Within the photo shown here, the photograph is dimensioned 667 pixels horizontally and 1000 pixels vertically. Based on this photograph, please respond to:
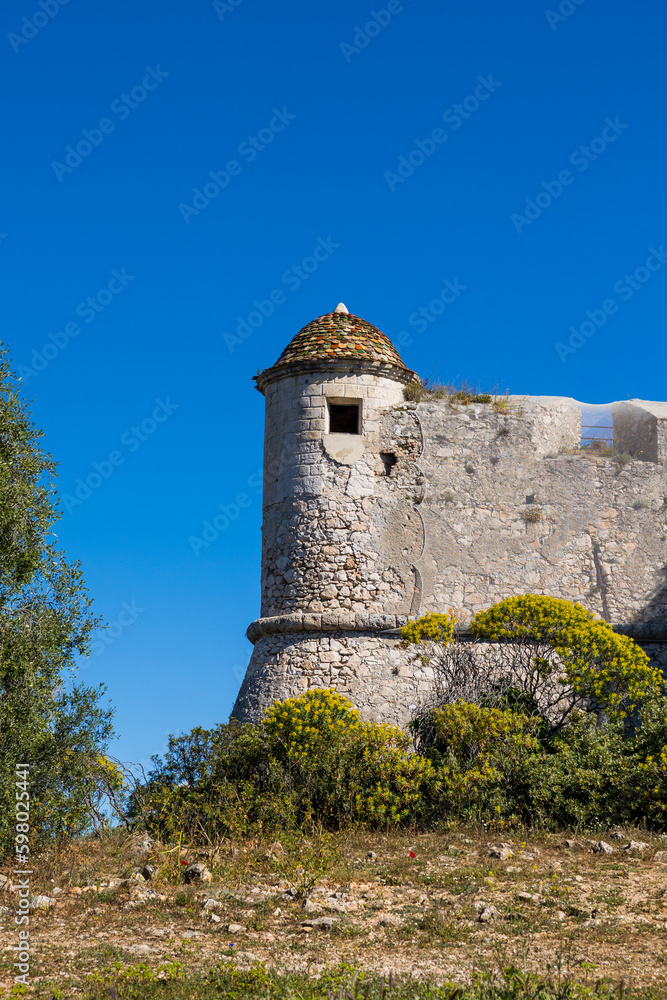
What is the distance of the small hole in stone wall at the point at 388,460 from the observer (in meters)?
14.6

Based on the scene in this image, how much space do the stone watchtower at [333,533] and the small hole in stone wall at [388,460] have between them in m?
0.02

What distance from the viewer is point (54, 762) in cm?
984

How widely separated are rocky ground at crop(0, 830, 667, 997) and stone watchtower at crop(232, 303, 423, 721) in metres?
3.30

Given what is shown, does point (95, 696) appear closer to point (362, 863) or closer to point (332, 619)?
point (362, 863)

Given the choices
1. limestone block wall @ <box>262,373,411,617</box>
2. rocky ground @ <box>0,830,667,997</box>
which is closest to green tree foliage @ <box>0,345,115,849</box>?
rocky ground @ <box>0,830,667,997</box>

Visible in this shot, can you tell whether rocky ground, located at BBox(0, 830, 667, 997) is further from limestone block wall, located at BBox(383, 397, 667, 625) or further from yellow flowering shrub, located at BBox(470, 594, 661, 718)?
limestone block wall, located at BBox(383, 397, 667, 625)

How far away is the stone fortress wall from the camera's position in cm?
1359

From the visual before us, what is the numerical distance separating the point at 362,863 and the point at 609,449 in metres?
8.85

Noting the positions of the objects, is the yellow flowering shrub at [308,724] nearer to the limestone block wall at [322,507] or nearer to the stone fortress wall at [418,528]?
the stone fortress wall at [418,528]

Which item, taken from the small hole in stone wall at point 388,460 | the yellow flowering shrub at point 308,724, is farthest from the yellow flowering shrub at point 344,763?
the small hole in stone wall at point 388,460

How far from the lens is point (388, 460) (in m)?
14.6

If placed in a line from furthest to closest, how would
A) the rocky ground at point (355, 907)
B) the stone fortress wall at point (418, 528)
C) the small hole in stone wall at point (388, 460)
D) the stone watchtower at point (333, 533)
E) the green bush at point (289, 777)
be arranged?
the small hole in stone wall at point (388, 460) → the stone fortress wall at point (418, 528) → the stone watchtower at point (333, 533) → the green bush at point (289, 777) → the rocky ground at point (355, 907)

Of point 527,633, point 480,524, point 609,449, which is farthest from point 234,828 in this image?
point 609,449

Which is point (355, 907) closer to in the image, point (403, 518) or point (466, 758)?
point (466, 758)
